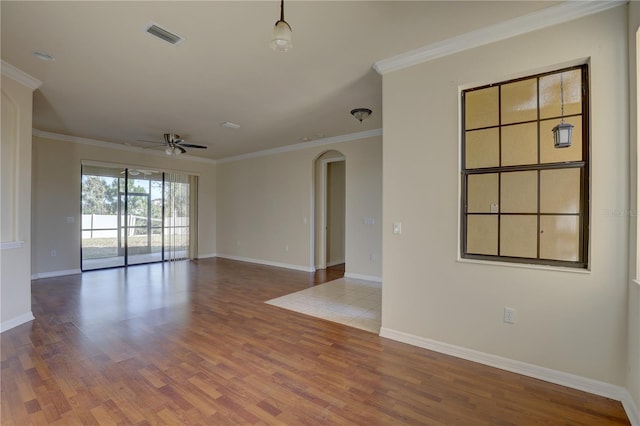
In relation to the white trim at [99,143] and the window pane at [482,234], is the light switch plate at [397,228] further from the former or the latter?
the white trim at [99,143]

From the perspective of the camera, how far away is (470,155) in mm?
2676

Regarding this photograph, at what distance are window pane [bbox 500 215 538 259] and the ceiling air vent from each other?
3299 millimetres

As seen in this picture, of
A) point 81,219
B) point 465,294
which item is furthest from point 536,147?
point 81,219

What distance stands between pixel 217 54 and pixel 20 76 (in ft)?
7.84

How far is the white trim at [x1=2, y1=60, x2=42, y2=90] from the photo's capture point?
3.09 m

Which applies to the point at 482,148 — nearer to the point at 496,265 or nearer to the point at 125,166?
the point at 496,265

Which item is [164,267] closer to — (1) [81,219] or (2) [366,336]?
(1) [81,219]

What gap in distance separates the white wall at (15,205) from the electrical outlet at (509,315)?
5032 millimetres

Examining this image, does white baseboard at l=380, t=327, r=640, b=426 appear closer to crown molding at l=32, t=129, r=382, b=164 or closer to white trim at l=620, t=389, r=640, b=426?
white trim at l=620, t=389, r=640, b=426

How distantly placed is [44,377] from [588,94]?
475 cm

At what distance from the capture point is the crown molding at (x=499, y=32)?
2.12 meters

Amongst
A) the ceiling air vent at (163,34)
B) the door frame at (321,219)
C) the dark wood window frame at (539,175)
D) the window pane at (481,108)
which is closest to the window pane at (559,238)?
the dark wood window frame at (539,175)

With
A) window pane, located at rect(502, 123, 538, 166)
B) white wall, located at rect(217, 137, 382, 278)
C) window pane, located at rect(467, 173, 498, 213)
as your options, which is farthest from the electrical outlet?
white wall, located at rect(217, 137, 382, 278)

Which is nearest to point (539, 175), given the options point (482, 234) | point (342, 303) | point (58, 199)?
point (482, 234)
